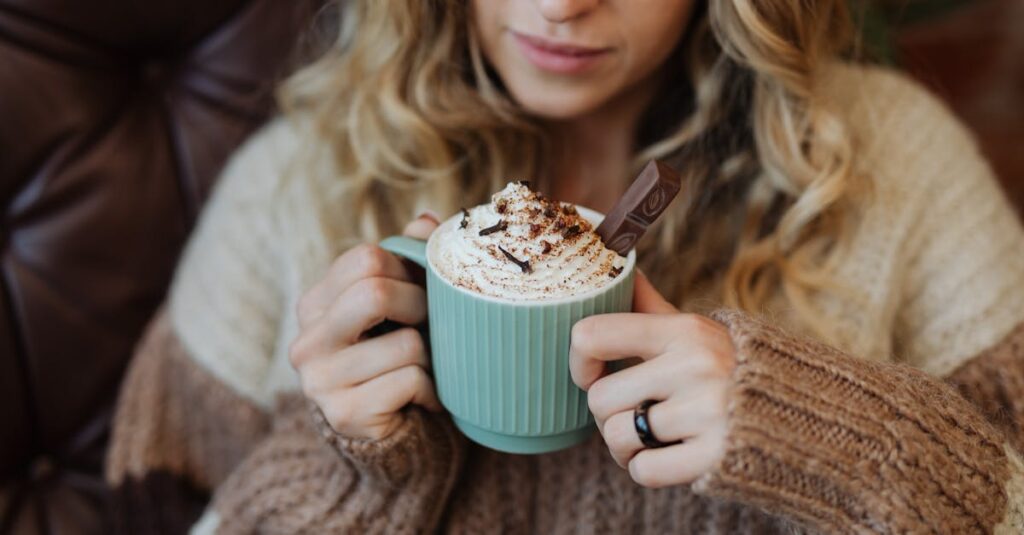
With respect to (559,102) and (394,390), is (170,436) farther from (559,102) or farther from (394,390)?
(559,102)

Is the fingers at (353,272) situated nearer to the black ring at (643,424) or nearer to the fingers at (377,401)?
the fingers at (377,401)

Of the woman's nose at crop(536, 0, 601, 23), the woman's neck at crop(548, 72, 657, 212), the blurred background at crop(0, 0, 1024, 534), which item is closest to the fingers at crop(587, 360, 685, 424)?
the woman's nose at crop(536, 0, 601, 23)

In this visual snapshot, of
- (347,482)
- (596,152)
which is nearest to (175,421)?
(347,482)

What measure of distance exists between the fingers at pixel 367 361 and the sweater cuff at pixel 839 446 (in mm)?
234

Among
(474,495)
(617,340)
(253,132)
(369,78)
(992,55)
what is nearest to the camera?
(617,340)

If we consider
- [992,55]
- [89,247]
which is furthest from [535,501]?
[992,55]

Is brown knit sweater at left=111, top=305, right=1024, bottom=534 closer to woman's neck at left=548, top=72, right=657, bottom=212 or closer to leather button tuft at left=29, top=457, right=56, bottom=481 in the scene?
leather button tuft at left=29, top=457, right=56, bottom=481

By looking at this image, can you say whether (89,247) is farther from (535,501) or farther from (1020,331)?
(1020,331)

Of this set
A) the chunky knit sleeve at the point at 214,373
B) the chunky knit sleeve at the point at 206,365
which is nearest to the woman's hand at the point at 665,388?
the chunky knit sleeve at the point at 214,373

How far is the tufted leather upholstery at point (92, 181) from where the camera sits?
3.26ft

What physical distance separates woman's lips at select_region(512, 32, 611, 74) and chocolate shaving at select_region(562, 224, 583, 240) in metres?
0.23

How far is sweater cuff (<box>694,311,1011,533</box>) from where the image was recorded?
0.62 meters

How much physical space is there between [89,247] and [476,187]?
44cm

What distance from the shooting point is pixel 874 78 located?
3.42 feet
